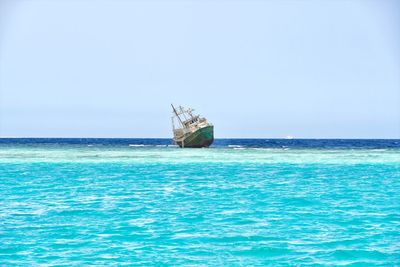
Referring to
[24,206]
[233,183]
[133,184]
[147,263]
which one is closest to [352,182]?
[233,183]

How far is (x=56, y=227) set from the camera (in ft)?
45.1

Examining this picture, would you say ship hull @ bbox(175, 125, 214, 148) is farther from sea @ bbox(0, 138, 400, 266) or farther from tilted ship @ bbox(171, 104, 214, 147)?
sea @ bbox(0, 138, 400, 266)

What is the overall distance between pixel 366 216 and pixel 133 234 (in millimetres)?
6747

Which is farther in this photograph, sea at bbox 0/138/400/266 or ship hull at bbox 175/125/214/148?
ship hull at bbox 175/125/214/148

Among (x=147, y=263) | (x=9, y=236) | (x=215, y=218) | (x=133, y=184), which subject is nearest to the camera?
(x=147, y=263)

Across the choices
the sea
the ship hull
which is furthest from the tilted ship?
the sea

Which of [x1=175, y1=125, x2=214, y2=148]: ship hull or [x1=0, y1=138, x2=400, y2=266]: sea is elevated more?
[x1=175, y1=125, x2=214, y2=148]: ship hull

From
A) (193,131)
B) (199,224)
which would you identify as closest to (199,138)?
(193,131)

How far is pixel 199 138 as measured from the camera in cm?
6988

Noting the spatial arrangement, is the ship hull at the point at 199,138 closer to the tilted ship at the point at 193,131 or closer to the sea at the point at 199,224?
the tilted ship at the point at 193,131

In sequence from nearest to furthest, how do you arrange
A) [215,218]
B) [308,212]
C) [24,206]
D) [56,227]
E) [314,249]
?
[314,249]
[56,227]
[215,218]
[308,212]
[24,206]

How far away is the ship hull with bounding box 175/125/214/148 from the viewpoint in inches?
2719

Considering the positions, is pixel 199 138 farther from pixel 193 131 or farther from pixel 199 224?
pixel 199 224

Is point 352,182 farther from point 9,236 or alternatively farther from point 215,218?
point 9,236
